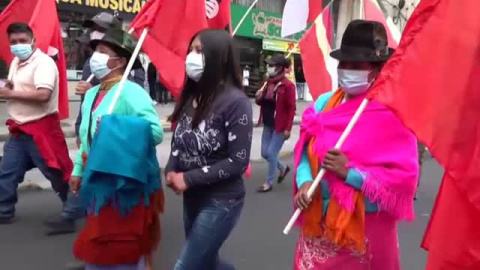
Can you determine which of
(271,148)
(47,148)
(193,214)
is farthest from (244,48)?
(193,214)

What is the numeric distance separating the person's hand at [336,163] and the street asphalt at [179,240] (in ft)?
8.17

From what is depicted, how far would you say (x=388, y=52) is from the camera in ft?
11.5

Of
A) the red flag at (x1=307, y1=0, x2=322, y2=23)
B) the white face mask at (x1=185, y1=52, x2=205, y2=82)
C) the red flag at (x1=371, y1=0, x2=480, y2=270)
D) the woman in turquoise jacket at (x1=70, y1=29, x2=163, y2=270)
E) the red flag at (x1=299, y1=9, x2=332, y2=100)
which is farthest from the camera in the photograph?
the red flag at (x1=307, y1=0, x2=322, y2=23)

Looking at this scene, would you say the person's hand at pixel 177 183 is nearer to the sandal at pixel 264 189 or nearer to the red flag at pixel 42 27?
the red flag at pixel 42 27

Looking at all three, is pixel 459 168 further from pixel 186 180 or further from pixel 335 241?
pixel 186 180

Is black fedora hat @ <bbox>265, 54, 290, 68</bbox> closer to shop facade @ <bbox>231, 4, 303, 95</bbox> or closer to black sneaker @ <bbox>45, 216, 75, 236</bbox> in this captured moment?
black sneaker @ <bbox>45, 216, 75, 236</bbox>

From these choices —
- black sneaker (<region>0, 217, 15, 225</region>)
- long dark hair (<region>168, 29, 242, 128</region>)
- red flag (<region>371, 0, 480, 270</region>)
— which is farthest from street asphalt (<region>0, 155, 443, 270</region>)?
red flag (<region>371, 0, 480, 270</region>)

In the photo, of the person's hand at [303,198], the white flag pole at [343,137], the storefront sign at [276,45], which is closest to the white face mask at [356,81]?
the white flag pole at [343,137]

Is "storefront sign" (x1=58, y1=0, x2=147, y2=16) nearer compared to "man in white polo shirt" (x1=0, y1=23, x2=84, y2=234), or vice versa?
"man in white polo shirt" (x1=0, y1=23, x2=84, y2=234)

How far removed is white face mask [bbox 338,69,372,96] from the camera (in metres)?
3.39

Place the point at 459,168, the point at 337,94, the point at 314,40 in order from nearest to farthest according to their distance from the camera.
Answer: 1. the point at 459,168
2. the point at 337,94
3. the point at 314,40

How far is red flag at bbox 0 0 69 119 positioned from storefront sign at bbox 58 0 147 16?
1281 cm

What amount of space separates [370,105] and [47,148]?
3741 mm

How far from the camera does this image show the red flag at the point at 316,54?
7.63 m
